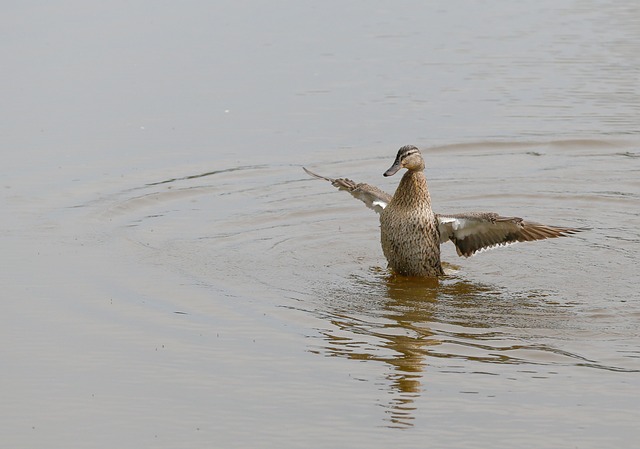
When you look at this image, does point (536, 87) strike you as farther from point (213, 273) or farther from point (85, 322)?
point (85, 322)

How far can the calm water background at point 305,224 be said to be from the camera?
788cm

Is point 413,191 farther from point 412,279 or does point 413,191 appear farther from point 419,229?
point 412,279

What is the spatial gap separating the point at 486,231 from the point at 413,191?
72 cm

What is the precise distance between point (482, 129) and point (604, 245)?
346 cm

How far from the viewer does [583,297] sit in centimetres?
1024

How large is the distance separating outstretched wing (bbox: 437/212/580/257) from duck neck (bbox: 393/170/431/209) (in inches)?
10.5

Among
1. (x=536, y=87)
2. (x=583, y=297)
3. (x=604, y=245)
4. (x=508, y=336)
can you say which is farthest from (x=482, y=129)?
(x=508, y=336)

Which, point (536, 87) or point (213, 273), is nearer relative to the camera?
point (213, 273)

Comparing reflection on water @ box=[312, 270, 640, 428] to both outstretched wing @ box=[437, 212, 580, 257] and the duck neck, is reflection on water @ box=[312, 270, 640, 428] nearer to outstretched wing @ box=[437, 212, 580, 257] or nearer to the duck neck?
outstretched wing @ box=[437, 212, 580, 257]

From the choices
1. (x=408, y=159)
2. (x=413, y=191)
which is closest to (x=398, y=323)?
(x=413, y=191)

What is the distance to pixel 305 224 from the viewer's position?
12.5 meters

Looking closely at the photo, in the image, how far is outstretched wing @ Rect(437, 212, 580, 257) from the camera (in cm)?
1066

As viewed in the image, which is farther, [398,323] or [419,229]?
[419,229]

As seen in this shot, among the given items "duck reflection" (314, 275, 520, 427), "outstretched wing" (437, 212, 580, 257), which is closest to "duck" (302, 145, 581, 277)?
"outstretched wing" (437, 212, 580, 257)
